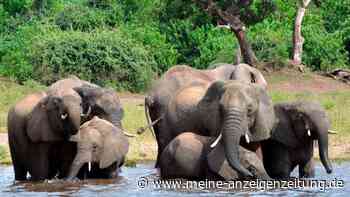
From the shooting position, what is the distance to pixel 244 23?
37531mm

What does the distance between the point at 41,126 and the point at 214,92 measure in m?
2.25

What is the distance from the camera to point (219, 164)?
49.6ft

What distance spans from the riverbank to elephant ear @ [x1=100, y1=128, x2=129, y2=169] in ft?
8.24

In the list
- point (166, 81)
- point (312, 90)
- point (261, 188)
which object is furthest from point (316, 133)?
point (312, 90)

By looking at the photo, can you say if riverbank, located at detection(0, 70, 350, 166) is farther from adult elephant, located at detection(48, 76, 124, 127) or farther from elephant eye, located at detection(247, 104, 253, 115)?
elephant eye, located at detection(247, 104, 253, 115)

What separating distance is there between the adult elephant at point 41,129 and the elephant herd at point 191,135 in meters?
0.01

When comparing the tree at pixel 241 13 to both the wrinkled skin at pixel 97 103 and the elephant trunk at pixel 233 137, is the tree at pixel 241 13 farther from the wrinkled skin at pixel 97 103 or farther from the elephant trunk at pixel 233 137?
the elephant trunk at pixel 233 137

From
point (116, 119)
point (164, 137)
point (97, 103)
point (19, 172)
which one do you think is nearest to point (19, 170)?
point (19, 172)

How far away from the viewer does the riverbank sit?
2062 centimetres

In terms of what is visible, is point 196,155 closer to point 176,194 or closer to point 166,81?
point 176,194

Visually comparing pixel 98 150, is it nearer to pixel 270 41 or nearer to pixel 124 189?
pixel 124 189

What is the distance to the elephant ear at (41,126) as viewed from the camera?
632 inches

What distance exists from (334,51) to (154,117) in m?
18.7

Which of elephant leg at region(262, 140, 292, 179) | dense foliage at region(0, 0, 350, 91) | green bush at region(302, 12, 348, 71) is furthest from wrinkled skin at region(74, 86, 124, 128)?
green bush at region(302, 12, 348, 71)
